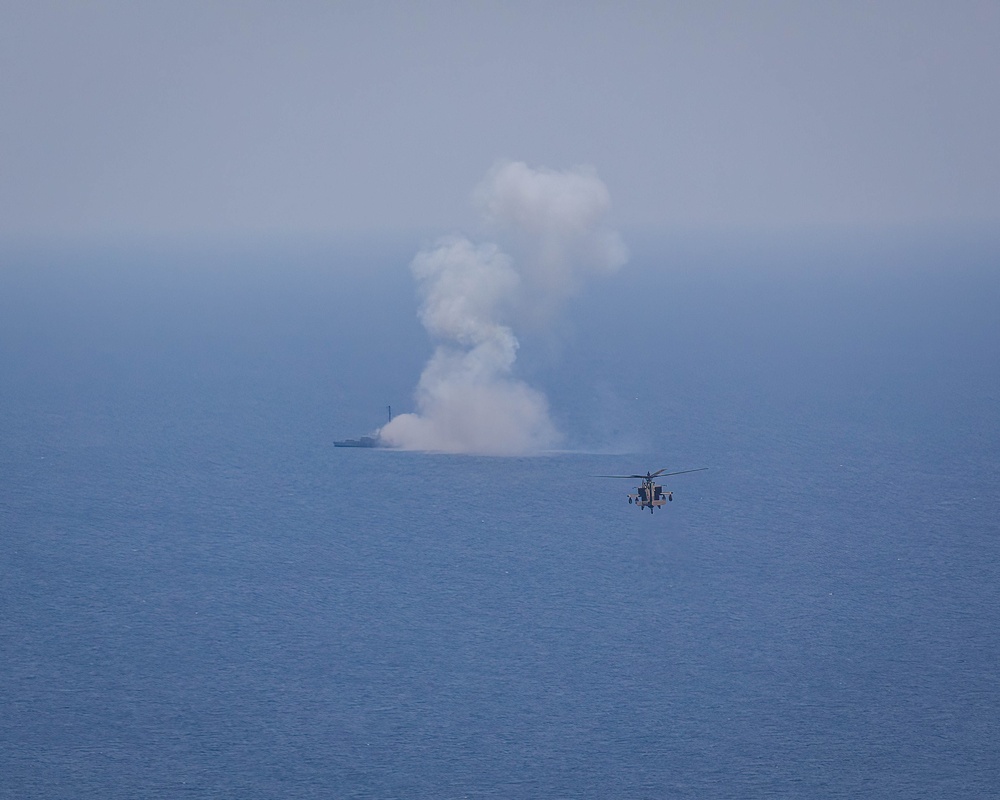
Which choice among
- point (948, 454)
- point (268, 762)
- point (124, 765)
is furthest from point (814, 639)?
point (948, 454)

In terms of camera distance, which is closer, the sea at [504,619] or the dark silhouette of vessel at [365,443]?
the sea at [504,619]

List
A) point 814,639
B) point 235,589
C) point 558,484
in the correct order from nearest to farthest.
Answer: point 814,639 < point 235,589 < point 558,484

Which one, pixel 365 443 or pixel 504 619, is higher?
pixel 365 443

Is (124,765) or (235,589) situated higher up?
(235,589)

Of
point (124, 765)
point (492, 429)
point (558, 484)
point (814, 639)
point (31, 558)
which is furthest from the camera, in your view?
point (492, 429)

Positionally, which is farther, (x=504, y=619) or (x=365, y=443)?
(x=365, y=443)

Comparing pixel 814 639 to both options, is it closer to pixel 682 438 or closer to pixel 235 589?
pixel 235 589

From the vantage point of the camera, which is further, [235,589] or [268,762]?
[235,589]

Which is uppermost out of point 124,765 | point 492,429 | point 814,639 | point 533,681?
point 492,429

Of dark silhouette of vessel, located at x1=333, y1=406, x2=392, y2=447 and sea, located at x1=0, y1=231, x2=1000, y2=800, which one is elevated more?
dark silhouette of vessel, located at x1=333, y1=406, x2=392, y2=447

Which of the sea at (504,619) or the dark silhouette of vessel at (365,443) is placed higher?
the dark silhouette of vessel at (365,443)

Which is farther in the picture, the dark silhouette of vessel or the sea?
the dark silhouette of vessel
